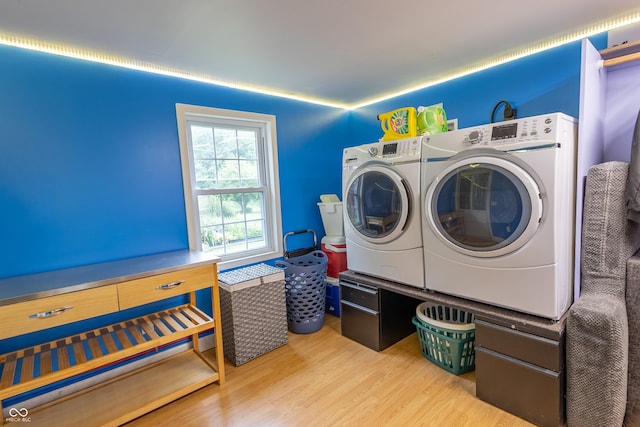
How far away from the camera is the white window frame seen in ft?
7.63

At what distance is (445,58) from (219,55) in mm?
1571

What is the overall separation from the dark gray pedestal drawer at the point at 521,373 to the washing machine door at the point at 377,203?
764mm

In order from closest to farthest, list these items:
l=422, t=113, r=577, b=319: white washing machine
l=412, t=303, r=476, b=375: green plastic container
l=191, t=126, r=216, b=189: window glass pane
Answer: l=422, t=113, r=577, b=319: white washing machine, l=412, t=303, r=476, b=375: green plastic container, l=191, t=126, r=216, b=189: window glass pane

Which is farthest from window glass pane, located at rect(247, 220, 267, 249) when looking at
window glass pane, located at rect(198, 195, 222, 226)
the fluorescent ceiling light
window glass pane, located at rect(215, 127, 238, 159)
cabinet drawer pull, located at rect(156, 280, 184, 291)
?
the fluorescent ceiling light

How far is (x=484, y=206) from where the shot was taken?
5.52ft

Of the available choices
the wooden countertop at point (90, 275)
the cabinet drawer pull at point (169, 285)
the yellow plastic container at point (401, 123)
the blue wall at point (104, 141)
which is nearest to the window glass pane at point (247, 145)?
the blue wall at point (104, 141)

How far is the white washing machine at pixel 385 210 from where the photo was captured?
200 cm

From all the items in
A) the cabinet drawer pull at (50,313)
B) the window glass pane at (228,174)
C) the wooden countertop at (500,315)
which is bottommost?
the wooden countertop at (500,315)

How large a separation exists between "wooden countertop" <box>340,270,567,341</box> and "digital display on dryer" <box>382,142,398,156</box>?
0.92 m

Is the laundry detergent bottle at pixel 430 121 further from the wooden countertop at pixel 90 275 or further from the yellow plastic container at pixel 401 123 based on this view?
the wooden countertop at pixel 90 275

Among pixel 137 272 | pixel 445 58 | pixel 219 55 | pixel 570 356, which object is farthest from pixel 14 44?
pixel 570 356

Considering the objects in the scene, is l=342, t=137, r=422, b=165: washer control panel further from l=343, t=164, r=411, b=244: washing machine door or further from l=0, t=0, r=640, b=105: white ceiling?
l=0, t=0, r=640, b=105: white ceiling

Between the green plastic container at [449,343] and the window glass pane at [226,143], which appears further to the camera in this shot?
the window glass pane at [226,143]

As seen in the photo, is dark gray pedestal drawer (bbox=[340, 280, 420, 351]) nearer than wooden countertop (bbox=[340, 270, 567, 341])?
No
